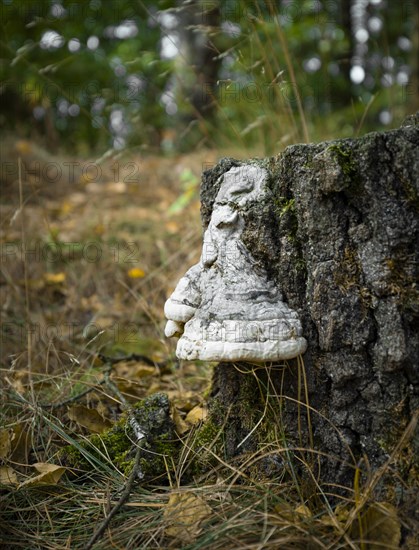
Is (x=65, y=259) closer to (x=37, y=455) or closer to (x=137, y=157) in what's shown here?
(x=37, y=455)

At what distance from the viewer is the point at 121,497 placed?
194 centimetres

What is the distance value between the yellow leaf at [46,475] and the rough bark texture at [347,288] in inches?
32.8

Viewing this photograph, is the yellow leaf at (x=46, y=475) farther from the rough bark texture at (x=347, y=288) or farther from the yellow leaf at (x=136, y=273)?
the yellow leaf at (x=136, y=273)

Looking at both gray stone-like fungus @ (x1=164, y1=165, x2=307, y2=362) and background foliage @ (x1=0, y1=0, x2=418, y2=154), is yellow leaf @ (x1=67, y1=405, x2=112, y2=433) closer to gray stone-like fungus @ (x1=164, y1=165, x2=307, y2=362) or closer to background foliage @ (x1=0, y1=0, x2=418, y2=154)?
gray stone-like fungus @ (x1=164, y1=165, x2=307, y2=362)

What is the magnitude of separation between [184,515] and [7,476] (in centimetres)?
86

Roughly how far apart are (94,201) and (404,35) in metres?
11.8

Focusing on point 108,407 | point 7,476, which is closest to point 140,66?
point 108,407

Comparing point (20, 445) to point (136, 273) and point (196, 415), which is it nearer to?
point (196, 415)

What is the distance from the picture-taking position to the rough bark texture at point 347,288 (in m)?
1.83

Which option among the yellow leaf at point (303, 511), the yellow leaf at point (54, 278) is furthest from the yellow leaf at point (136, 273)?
the yellow leaf at point (303, 511)

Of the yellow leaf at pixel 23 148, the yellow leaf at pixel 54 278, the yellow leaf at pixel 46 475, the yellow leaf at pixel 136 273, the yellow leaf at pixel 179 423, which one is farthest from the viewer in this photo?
the yellow leaf at pixel 23 148

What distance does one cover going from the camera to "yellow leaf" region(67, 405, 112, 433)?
8.21 ft

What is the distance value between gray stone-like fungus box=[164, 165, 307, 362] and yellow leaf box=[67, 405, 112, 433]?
76 cm

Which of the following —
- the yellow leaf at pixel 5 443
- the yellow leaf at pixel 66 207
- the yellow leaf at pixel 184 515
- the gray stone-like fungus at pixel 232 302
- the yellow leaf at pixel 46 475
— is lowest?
the yellow leaf at pixel 184 515
